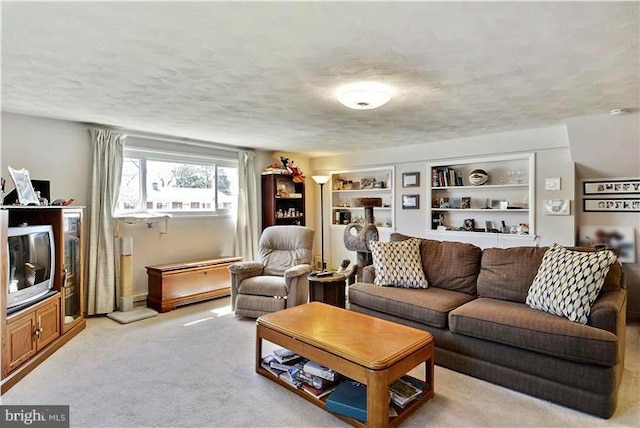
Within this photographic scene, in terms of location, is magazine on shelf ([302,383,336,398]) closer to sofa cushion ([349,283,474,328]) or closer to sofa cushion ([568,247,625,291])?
sofa cushion ([349,283,474,328])

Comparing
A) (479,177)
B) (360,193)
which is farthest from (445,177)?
(360,193)

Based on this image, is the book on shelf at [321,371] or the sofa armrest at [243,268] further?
the sofa armrest at [243,268]

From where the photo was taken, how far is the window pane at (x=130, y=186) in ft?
14.5

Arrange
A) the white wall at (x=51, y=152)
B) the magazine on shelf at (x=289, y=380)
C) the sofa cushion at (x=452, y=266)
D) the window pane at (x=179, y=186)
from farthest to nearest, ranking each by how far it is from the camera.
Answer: the window pane at (x=179, y=186), the white wall at (x=51, y=152), the sofa cushion at (x=452, y=266), the magazine on shelf at (x=289, y=380)

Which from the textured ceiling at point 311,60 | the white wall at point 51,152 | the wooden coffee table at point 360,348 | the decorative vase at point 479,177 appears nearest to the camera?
the textured ceiling at point 311,60

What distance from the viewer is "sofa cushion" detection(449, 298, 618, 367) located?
2100 mm

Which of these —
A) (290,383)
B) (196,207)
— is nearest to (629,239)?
(290,383)

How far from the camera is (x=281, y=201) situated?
6012mm

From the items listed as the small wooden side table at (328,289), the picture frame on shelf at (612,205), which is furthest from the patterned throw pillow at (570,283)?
the picture frame on shelf at (612,205)

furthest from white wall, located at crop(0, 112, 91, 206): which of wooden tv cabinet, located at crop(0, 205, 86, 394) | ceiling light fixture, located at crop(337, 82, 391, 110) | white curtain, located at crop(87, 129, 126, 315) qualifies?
ceiling light fixture, located at crop(337, 82, 391, 110)

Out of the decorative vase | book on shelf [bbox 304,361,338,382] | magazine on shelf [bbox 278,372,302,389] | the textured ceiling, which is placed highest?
the textured ceiling

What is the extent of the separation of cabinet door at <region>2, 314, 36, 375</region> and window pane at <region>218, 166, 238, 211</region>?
2897 mm

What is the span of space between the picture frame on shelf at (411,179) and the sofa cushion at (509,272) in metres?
2.35

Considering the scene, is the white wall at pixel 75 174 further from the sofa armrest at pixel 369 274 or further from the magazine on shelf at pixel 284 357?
the magazine on shelf at pixel 284 357
